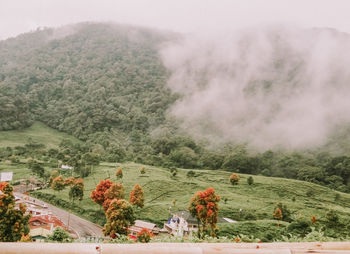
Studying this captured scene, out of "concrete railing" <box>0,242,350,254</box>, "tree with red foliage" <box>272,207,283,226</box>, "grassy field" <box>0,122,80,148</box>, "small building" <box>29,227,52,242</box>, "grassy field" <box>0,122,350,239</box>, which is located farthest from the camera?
"grassy field" <box>0,122,80,148</box>

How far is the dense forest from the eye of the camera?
62384 millimetres

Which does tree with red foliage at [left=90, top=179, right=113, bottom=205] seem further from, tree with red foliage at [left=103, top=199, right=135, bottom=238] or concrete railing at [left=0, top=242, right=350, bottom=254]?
concrete railing at [left=0, top=242, right=350, bottom=254]

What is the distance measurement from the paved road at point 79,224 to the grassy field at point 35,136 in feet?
107

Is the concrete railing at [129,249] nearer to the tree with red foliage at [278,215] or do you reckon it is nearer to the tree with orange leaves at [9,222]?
the tree with orange leaves at [9,222]

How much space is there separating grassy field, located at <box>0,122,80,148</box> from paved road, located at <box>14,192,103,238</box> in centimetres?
3272

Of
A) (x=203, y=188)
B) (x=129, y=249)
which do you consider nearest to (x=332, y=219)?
(x=203, y=188)

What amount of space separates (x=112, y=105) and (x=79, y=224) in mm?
68940

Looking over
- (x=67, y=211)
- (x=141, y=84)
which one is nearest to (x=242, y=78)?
(x=141, y=84)

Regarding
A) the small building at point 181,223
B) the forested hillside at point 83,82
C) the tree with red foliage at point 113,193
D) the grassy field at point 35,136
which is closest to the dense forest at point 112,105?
the forested hillside at point 83,82

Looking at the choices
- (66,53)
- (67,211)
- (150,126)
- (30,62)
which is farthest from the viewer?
(66,53)

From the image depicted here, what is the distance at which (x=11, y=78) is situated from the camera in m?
93.8

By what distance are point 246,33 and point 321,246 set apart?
163 m

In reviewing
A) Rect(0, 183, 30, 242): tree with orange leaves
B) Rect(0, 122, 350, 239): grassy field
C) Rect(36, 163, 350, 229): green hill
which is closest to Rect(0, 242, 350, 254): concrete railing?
Rect(0, 183, 30, 242): tree with orange leaves

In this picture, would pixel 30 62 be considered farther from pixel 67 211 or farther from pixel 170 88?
pixel 67 211
